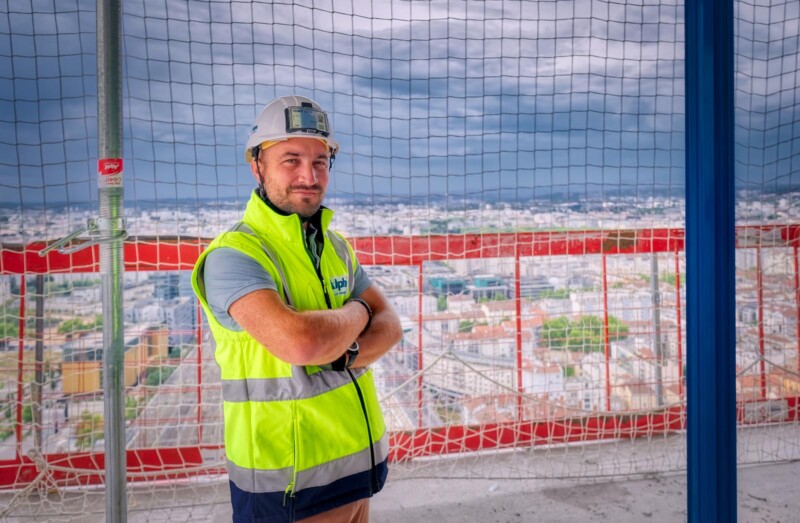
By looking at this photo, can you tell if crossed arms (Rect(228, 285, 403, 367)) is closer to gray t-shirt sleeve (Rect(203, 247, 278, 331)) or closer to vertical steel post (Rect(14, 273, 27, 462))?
gray t-shirt sleeve (Rect(203, 247, 278, 331))

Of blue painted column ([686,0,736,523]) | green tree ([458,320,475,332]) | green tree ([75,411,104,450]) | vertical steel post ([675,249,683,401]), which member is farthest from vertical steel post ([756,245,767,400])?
green tree ([75,411,104,450])

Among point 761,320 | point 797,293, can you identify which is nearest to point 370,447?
→ point 761,320

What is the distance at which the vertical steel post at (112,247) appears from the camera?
4.83 ft

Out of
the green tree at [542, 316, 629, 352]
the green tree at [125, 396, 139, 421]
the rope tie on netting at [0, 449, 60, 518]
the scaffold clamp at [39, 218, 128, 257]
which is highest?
the scaffold clamp at [39, 218, 128, 257]

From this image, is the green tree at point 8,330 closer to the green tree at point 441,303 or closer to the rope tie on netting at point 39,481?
the rope tie on netting at point 39,481

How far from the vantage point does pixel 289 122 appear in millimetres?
1669

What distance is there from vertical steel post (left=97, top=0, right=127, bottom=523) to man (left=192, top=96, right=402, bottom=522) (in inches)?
9.1

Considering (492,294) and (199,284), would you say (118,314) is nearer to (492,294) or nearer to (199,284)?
(199,284)

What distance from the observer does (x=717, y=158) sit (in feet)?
4.23

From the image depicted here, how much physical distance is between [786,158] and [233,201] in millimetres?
3539

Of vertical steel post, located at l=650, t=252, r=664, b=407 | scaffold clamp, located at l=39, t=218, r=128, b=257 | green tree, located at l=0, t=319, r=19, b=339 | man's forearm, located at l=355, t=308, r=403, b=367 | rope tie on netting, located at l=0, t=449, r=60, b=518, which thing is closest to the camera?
scaffold clamp, located at l=39, t=218, r=128, b=257

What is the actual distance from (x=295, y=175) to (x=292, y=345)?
1.77ft

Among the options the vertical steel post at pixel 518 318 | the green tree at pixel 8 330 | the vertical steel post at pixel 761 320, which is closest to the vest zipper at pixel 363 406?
the vertical steel post at pixel 518 318

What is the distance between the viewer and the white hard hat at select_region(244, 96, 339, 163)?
167cm
